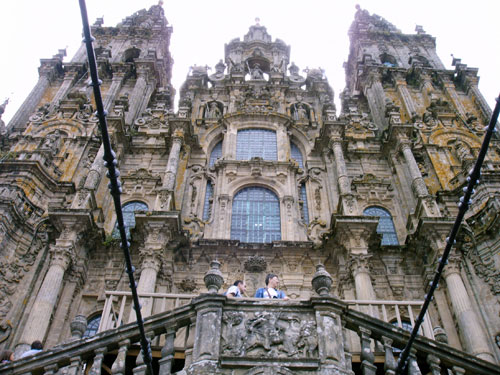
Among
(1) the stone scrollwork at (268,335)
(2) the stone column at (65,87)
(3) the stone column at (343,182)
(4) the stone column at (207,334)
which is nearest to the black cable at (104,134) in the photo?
(4) the stone column at (207,334)

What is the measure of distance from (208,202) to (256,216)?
2.11m

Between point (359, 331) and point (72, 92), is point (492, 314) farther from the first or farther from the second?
point (72, 92)

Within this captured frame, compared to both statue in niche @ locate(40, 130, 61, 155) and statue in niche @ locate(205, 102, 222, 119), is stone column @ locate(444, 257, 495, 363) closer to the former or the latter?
statue in niche @ locate(205, 102, 222, 119)

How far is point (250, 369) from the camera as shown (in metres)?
7.92

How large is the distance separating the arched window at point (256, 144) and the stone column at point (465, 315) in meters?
9.14

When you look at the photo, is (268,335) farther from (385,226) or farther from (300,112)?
(300,112)

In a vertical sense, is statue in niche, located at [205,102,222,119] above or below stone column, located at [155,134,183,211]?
above

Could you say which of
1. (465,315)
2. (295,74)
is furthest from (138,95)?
(465,315)

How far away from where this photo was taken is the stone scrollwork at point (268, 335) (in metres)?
8.20

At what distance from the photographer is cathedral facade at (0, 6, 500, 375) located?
28.1 ft

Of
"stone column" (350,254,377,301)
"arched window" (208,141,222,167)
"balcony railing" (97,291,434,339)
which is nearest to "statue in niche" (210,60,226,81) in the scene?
"arched window" (208,141,222,167)

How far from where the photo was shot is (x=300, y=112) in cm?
2403

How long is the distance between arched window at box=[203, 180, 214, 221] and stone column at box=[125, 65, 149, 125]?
215 inches

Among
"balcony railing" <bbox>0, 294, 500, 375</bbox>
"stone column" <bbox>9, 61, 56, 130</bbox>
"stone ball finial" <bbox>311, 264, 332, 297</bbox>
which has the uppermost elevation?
"stone column" <bbox>9, 61, 56, 130</bbox>
